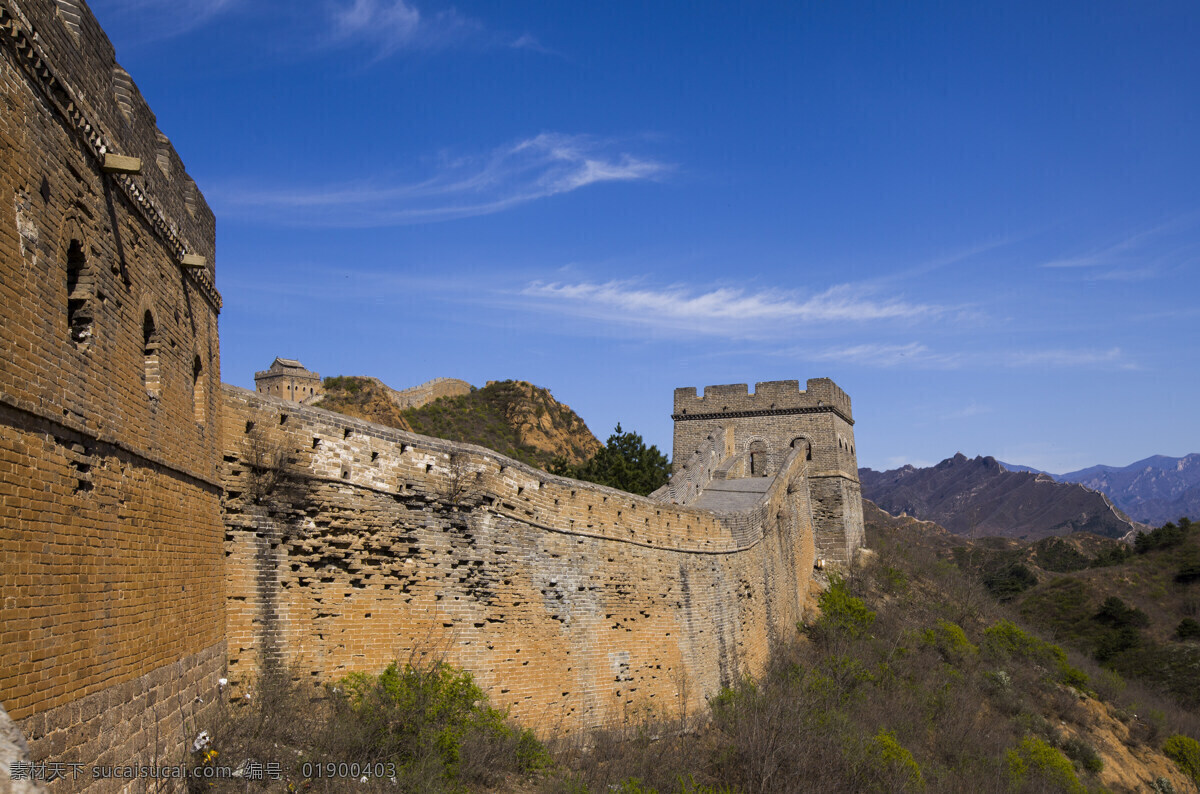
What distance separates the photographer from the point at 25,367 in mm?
5039

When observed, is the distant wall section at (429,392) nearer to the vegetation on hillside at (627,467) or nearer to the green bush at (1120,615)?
the vegetation on hillside at (627,467)

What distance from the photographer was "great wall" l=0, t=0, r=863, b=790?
5.17 m

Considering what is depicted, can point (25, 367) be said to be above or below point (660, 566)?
above

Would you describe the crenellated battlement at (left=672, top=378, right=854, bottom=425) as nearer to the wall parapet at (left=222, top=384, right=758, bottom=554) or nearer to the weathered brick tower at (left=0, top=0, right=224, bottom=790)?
the wall parapet at (left=222, top=384, right=758, bottom=554)

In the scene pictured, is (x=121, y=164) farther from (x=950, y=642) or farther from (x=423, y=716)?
(x=950, y=642)

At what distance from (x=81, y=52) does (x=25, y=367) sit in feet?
8.11

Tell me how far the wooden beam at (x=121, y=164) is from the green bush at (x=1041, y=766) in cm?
2013

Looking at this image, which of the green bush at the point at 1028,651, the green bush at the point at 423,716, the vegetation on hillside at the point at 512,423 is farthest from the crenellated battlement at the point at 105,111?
the vegetation on hillside at the point at 512,423

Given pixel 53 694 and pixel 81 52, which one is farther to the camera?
pixel 81 52

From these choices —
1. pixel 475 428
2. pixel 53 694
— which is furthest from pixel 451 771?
pixel 475 428

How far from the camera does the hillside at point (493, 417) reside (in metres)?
45.2

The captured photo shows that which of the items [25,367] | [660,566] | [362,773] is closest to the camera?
[25,367]

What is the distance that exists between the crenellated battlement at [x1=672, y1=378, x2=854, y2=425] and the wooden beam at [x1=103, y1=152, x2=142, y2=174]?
81.0 feet

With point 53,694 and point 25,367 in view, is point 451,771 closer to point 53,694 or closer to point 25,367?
point 53,694
